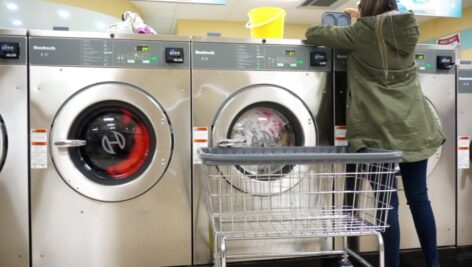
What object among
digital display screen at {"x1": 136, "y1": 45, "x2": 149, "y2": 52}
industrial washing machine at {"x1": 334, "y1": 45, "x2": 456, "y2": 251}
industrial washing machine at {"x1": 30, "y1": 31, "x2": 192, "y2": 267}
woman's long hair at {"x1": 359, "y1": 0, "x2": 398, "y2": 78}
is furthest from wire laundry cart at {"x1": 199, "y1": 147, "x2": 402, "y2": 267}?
digital display screen at {"x1": 136, "y1": 45, "x2": 149, "y2": 52}

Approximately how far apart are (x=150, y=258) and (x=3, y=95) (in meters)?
1.00

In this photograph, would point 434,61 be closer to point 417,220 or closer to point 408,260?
point 417,220

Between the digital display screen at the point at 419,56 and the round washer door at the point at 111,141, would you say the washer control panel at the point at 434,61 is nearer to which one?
the digital display screen at the point at 419,56

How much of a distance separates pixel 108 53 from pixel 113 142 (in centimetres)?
42

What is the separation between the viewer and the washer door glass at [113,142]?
1707 millimetres

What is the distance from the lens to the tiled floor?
1.85 m

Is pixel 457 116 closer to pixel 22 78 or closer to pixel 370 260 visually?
pixel 370 260

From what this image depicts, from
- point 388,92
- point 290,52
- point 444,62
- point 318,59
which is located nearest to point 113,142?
point 290,52

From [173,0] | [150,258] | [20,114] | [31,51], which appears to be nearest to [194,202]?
[150,258]

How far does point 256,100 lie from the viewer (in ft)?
5.97

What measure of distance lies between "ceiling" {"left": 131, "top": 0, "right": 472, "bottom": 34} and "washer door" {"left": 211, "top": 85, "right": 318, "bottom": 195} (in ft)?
12.7

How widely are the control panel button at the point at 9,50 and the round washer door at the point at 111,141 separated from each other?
0.30 metres

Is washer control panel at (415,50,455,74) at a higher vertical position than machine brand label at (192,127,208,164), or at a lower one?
higher

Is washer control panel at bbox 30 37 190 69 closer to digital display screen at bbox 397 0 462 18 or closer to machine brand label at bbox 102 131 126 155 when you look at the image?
machine brand label at bbox 102 131 126 155
